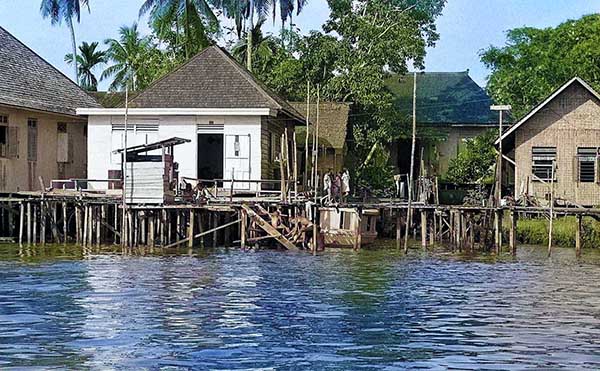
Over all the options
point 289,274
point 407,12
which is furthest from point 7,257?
point 407,12

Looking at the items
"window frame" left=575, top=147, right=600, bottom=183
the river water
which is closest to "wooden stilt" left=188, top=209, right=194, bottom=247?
the river water

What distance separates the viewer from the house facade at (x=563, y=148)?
43375 mm

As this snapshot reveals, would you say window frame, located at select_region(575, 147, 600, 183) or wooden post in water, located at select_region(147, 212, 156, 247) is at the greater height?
window frame, located at select_region(575, 147, 600, 183)

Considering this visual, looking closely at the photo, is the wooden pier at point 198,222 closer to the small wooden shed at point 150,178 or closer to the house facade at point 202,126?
the small wooden shed at point 150,178

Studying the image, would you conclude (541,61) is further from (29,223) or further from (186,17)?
(29,223)

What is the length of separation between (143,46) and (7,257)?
36.3 meters

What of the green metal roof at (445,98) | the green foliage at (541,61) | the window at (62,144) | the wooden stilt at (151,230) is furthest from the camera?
the green metal roof at (445,98)

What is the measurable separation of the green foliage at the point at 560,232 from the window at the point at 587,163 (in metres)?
2.30

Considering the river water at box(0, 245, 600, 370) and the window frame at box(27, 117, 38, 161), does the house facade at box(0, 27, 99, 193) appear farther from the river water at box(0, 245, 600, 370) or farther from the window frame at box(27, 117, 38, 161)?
the river water at box(0, 245, 600, 370)

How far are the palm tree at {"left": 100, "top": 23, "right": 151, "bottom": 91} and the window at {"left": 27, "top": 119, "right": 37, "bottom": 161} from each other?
957 inches

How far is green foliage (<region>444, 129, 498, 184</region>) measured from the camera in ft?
181

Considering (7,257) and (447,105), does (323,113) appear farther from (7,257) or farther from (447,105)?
(7,257)

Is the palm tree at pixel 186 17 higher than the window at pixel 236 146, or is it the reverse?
the palm tree at pixel 186 17

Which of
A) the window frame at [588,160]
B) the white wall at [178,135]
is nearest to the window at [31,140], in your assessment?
the white wall at [178,135]
